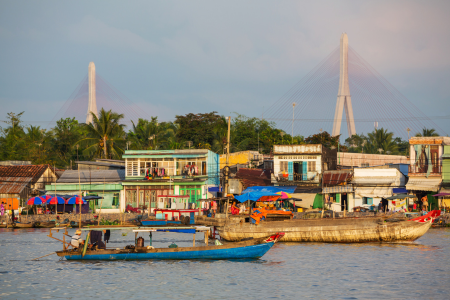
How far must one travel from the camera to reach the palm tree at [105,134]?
56625 millimetres

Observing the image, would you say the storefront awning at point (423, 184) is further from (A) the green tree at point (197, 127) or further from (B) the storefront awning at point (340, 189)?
(A) the green tree at point (197, 127)

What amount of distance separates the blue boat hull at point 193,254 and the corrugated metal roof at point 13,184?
27254 millimetres

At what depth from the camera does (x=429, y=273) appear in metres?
20.9

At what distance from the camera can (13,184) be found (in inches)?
1905

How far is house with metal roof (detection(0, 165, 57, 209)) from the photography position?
155 ft

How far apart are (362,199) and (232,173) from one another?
41.2ft

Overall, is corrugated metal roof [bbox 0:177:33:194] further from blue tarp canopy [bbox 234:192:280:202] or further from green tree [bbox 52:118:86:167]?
blue tarp canopy [bbox 234:192:280:202]

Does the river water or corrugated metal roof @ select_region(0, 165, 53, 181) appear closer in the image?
the river water

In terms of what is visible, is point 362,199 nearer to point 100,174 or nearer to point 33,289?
point 100,174

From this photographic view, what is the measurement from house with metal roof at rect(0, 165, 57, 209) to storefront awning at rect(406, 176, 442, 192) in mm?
34149

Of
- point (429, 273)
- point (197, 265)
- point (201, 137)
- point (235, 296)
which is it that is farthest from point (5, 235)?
point (201, 137)

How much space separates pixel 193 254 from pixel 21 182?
3151 cm

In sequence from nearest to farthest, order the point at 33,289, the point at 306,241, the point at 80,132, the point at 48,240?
the point at 33,289 < the point at 306,241 < the point at 48,240 < the point at 80,132

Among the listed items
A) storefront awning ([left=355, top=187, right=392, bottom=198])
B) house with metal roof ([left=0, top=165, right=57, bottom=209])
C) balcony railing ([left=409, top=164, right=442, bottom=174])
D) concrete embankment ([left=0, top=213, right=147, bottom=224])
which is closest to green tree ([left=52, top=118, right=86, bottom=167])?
house with metal roof ([left=0, top=165, right=57, bottom=209])
